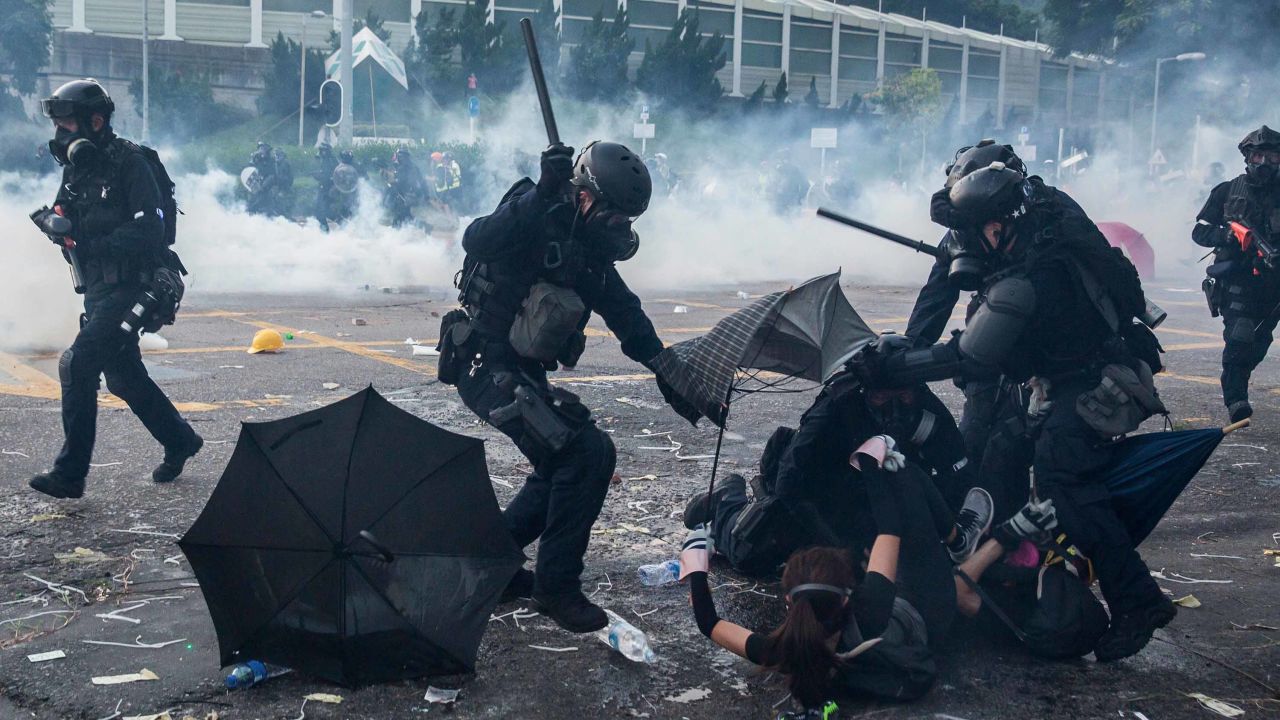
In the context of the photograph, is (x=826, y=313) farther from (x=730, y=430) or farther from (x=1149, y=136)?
(x=1149, y=136)


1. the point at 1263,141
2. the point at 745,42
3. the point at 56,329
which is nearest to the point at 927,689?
the point at 1263,141

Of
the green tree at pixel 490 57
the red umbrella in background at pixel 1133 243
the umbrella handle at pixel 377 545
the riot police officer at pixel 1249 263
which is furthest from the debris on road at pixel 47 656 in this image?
the green tree at pixel 490 57

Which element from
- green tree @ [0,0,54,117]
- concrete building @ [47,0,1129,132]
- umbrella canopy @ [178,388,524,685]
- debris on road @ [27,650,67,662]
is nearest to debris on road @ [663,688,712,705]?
umbrella canopy @ [178,388,524,685]

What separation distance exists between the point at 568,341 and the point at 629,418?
3.46 m

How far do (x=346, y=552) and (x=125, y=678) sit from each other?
33.4 inches

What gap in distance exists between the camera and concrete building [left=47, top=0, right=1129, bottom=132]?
1955 inches

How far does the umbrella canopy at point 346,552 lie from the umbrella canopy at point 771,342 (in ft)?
3.32

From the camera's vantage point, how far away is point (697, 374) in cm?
431

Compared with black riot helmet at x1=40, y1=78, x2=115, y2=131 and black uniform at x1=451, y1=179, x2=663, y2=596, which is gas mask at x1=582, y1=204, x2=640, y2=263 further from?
black riot helmet at x1=40, y1=78, x2=115, y2=131

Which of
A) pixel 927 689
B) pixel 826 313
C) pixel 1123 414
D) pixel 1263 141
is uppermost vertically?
pixel 1263 141

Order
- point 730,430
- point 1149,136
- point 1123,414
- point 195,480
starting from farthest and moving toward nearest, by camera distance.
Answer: point 1149,136, point 730,430, point 195,480, point 1123,414

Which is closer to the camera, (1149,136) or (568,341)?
(568,341)

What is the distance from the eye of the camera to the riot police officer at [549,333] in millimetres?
4160

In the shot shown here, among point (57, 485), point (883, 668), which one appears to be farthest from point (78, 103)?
point (883, 668)
